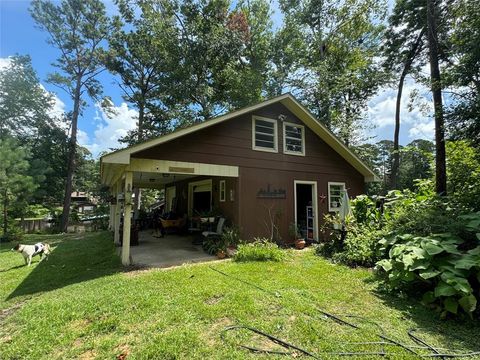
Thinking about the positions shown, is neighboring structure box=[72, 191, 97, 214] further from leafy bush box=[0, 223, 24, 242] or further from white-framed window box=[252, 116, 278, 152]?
white-framed window box=[252, 116, 278, 152]

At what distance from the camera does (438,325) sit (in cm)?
357

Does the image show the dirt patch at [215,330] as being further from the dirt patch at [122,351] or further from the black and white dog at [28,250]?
the black and white dog at [28,250]

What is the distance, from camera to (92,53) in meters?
21.2

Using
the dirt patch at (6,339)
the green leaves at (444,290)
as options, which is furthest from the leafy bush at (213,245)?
the green leaves at (444,290)

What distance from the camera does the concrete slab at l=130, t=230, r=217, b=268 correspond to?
688 centimetres

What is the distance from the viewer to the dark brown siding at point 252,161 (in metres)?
7.55

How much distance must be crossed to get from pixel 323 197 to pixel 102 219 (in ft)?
51.6

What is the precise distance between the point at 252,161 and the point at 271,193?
1.27m

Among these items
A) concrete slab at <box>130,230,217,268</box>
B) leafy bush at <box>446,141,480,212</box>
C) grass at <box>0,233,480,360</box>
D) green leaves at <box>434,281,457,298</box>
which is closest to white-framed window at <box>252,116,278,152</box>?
concrete slab at <box>130,230,217,268</box>

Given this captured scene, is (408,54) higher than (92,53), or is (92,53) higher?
(92,53)

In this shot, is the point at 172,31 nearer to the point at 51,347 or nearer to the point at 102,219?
the point at 102,219

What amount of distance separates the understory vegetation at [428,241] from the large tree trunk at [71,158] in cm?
1750

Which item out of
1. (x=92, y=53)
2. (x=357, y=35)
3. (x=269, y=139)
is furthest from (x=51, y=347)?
(x=92, y=53)

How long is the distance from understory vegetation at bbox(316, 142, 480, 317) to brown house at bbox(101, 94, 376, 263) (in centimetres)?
213
